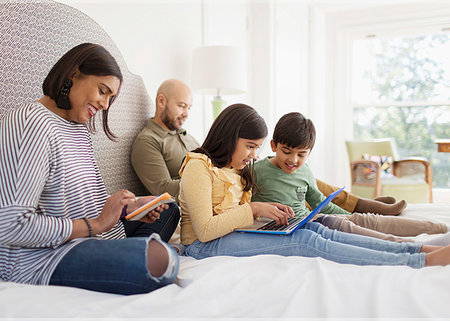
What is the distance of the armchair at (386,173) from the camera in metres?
3.89

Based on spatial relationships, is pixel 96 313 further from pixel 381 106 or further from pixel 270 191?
pixel 381 106

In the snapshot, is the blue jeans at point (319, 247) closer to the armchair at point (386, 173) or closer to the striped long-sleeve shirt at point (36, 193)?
the striped long-sleeve shirt at point (36, 193)

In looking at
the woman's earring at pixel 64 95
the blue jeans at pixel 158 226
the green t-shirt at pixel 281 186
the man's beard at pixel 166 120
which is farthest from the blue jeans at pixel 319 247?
the man's beard at pixel 166 120

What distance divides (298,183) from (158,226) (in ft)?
2.25

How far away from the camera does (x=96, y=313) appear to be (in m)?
0.89

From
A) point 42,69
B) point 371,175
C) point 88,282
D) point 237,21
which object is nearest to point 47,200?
point 88,282

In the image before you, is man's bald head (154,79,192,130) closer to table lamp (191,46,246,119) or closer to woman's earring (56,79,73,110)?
table lamp (191,46,246,119)

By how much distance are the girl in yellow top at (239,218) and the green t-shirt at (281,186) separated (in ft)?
0.73

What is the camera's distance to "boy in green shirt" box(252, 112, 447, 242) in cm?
169

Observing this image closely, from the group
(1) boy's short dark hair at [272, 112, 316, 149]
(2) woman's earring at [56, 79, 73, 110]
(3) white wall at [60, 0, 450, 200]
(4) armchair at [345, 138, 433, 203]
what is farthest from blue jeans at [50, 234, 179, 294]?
(4) armchair at [345, 138, 433, 203]

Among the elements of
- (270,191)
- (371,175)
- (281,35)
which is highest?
(281,35)

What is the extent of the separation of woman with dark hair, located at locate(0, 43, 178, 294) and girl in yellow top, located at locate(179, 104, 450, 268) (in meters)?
0.23

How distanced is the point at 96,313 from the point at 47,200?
40 cm

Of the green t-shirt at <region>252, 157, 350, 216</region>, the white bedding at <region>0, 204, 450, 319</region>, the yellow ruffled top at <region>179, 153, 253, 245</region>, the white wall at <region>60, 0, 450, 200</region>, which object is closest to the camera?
the white bedding at <region>0, 204, 450, 319</region>
